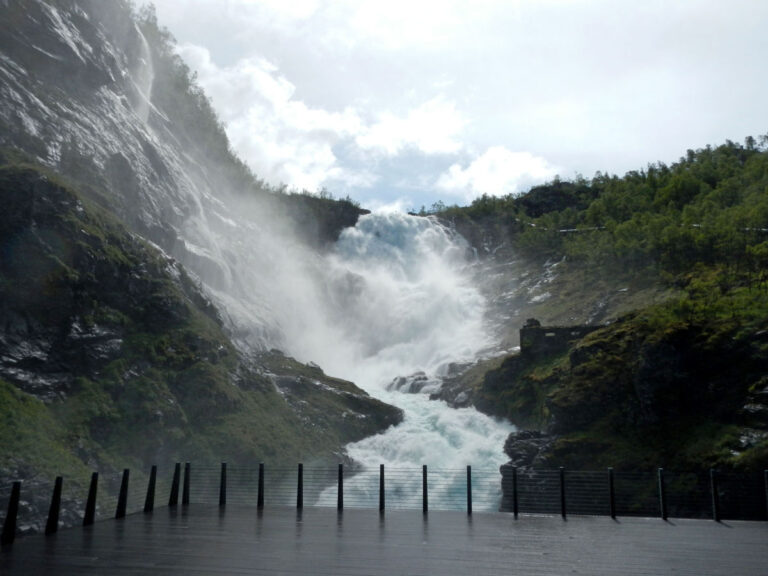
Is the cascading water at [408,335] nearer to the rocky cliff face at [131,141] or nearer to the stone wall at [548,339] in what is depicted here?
the stone wall at [548,339]

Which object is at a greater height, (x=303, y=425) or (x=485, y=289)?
(x=485, y=289)

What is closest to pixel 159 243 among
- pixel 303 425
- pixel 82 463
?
pixel 303 425

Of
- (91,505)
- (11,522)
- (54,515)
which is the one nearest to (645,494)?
(91,505)

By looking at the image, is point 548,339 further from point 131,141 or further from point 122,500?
point 131,141

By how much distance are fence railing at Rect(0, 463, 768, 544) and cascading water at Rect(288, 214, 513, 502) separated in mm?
943

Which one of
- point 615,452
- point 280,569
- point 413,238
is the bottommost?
point 280,569

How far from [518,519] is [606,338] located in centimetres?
2750

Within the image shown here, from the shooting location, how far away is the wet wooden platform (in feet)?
34.0

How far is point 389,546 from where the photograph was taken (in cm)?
1240

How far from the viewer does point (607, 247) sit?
256 ft

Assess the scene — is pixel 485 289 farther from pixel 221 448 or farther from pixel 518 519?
pixel 518 519

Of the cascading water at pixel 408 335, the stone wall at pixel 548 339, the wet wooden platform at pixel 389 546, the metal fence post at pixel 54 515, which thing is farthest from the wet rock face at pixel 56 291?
the stone wall at pixel 548 339

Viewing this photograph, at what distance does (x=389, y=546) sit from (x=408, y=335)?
7381 cm

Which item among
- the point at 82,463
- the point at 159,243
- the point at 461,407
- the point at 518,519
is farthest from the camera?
the point at 159,243
